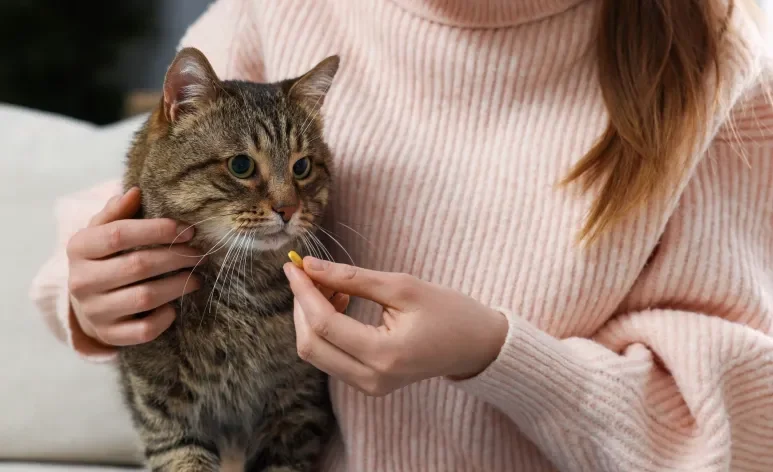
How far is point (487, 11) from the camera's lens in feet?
3.52

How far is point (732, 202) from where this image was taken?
1.05 metres

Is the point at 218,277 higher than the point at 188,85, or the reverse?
the point at 188,85

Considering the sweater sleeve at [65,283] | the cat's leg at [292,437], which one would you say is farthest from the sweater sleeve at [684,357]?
the sweater sleeve at [65,283]

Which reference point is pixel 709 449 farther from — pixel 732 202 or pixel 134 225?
pixel 134 225

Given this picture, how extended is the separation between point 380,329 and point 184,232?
1.00 feet

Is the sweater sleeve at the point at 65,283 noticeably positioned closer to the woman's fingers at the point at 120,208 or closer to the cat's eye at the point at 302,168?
the woman's fingers at the point at 120,208

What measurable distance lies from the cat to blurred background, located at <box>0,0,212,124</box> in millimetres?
1560

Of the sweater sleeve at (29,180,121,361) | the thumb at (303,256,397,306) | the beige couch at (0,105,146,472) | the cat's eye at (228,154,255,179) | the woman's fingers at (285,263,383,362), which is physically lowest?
the beige couch at (0,105,146,472)

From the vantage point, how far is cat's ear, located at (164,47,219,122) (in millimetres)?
934

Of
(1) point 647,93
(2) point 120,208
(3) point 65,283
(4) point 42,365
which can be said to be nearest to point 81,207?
(3) point 65,283

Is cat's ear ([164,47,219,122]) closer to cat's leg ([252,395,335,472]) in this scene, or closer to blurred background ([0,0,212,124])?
cat's leg ([252,395,335,472])

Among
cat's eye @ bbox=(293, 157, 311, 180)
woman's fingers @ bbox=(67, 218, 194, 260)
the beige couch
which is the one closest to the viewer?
woman's fingers @ bbox=(67, 218, 194, 260)

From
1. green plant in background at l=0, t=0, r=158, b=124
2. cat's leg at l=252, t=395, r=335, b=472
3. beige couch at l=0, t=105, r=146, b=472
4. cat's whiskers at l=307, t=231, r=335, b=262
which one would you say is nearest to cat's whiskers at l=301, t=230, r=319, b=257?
cat's whiskers at l=307, t=231, r=335, b=262

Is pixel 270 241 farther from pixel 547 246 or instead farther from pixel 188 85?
pixel 547 246
